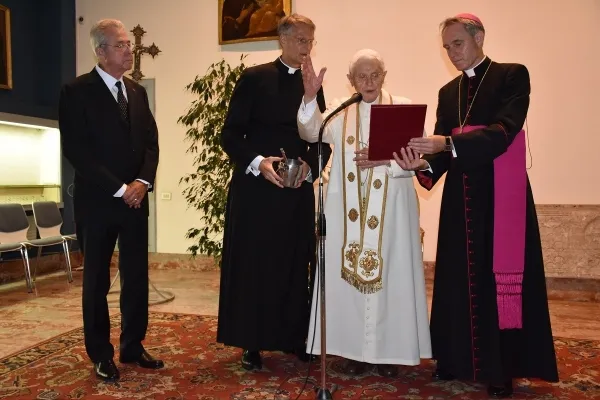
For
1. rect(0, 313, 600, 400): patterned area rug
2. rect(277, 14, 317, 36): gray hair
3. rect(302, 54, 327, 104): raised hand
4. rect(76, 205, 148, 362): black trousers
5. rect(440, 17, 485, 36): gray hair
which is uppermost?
rect(277, 14, 317, 36): gray hair

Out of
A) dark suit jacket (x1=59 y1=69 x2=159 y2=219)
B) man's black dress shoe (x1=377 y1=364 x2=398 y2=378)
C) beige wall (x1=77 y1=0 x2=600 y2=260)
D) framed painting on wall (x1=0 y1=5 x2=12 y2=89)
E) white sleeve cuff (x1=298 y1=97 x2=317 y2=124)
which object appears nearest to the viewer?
white sleeve cuff (x1=298 y1=97 x2=317 y2=124)

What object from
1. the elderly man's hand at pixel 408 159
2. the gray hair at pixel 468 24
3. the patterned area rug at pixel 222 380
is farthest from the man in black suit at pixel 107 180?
the gray hair at pixel 468 24

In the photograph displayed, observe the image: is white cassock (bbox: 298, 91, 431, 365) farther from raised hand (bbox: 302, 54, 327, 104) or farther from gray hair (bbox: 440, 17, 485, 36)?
gray hair (bbox: 440, 17, 485, 36)

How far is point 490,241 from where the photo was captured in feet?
9.21

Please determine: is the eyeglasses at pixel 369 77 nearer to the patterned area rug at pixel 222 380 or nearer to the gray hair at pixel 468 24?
the gray hair at pixel 468 24

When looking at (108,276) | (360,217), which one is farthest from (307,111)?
(108,276)

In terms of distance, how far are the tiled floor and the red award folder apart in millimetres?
2511

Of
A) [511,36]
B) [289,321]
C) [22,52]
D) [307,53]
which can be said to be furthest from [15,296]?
[511,36]

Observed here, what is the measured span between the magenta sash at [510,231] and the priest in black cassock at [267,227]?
958mm

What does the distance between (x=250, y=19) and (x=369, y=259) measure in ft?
15.3

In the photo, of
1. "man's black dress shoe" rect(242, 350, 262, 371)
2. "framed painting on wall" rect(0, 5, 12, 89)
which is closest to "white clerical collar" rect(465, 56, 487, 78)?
"man's black dress shoe" rect(242, 350, 262, 371)

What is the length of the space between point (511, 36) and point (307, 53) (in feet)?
12.0

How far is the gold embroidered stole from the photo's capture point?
2914 millimetres

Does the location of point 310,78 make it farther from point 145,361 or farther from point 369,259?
point 145,361
